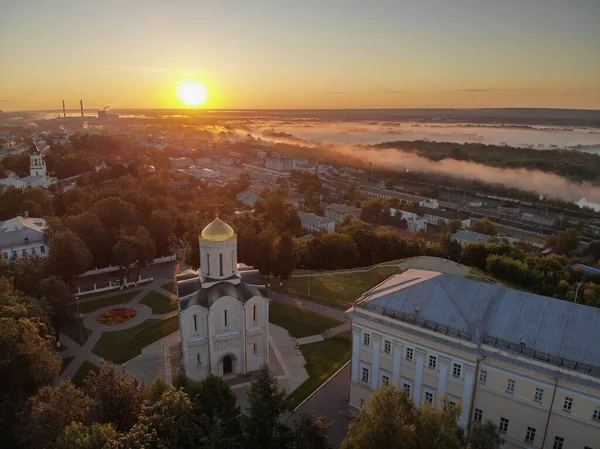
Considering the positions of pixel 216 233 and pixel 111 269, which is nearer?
pixel 216 233

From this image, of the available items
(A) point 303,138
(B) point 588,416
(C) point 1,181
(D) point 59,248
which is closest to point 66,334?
(D) point 59,248

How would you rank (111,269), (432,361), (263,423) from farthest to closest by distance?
(111,269) → (432,361) → (263,423)

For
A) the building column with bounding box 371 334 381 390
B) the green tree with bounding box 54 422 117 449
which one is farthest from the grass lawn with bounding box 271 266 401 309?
the green tree with bounding box 54 422 117 449

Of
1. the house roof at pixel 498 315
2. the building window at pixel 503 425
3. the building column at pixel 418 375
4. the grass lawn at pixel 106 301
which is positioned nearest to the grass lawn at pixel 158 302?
the grass lawn at pixel 106 301

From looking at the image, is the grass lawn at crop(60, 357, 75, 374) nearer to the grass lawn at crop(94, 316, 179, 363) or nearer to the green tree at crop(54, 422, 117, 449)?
the grass lawn at crop(94, 316, 179, 363)

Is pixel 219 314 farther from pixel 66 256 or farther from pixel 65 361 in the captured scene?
pixel 66 256

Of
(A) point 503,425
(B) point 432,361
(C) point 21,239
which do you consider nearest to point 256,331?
(B) point 432,361

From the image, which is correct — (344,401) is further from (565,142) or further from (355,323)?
(565,142)
